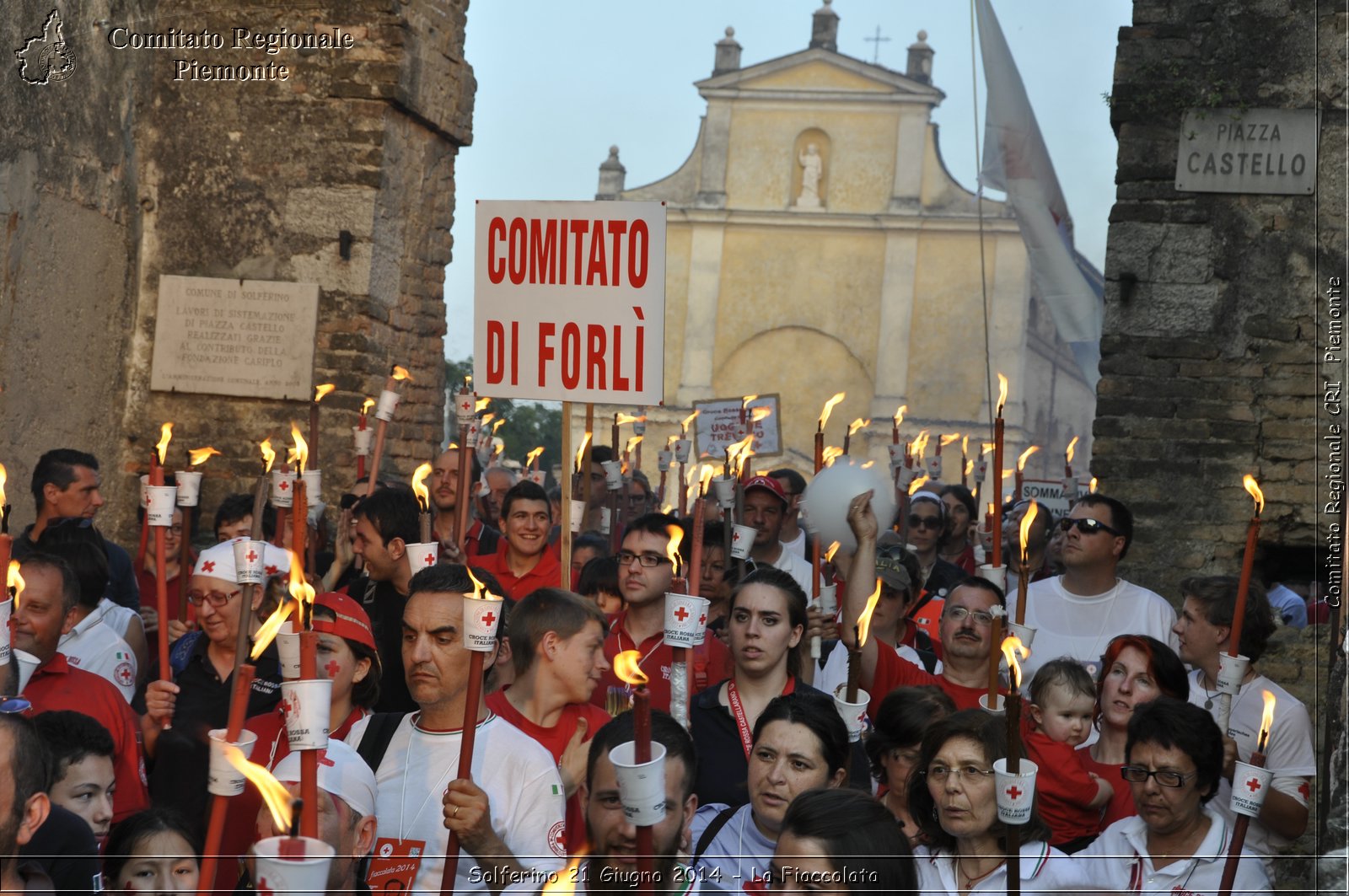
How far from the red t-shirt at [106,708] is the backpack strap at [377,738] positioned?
66cm

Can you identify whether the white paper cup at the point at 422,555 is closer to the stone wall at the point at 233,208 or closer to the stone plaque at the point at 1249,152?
the stone wall at the point at 233,208

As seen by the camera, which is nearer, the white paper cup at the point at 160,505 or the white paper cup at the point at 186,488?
the white paper cup at the point at 160,505

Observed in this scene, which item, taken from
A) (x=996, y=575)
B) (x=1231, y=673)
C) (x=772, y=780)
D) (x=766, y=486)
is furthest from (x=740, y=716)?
(x=766, y=486)

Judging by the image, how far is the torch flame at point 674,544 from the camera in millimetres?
4285

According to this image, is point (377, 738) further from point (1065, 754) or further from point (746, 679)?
point (1065, 754)

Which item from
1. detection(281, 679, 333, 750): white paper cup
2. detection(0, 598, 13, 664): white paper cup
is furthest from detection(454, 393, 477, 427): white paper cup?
detection(281, 679, 333, 750): white paper cup

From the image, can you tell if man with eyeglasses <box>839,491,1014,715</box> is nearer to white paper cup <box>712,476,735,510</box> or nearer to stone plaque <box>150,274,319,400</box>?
white paper cup <box>712,476,735,510</box>

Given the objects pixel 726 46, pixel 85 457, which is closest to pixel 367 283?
pixel 85 457

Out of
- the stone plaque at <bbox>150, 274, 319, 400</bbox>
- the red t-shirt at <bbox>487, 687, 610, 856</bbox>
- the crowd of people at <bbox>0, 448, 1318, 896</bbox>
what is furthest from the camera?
the stone plaque at <bbox>150, 274, 319, 400</bbox>

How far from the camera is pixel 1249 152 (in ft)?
27.2

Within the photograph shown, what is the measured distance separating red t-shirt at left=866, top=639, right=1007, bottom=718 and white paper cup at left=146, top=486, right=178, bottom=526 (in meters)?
2.05

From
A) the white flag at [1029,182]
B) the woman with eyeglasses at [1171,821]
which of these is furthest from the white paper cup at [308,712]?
the white flag at [1029,182]

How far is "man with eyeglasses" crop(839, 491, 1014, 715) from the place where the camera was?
462 cm

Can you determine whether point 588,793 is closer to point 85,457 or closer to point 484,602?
point 484,602
